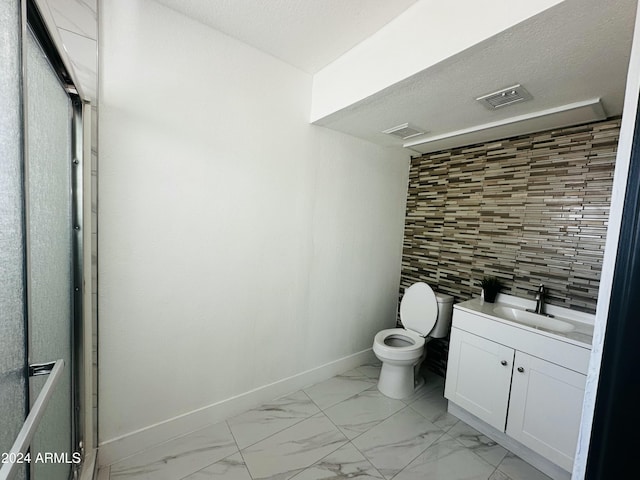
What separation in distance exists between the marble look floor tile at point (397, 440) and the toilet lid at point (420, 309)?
2.26ft

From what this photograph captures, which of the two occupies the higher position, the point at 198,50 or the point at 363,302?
the point at 198,50

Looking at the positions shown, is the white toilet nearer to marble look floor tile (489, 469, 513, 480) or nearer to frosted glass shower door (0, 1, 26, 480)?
marble look floor tile (489, 469, 513, 480)

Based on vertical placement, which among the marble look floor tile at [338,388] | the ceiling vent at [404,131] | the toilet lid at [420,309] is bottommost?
the marble look floor tile at [338,388]

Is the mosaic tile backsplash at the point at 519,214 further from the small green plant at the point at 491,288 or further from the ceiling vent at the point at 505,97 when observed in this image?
the ceiling vent at the point at 505,97

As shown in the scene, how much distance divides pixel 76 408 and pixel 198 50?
2.00 meters

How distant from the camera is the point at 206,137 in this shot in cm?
162

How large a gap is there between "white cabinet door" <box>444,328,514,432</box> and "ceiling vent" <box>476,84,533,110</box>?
1552 mm

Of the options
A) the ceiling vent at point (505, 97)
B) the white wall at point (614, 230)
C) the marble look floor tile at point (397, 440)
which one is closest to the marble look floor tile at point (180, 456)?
the marble look floor tile at point (397, 440)

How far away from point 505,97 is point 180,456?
2849mm

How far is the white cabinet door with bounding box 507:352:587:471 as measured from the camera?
4.75 ft

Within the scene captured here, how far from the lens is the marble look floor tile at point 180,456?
1.42 m

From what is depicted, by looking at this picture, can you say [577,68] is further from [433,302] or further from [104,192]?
[104,192]

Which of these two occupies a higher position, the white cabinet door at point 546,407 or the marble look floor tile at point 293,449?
the white cabinet door at point 546,407

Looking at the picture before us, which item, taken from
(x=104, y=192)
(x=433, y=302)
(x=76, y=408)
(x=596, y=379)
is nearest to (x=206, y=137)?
(x=104, y=192)
